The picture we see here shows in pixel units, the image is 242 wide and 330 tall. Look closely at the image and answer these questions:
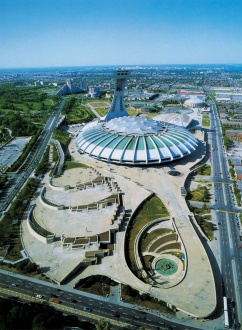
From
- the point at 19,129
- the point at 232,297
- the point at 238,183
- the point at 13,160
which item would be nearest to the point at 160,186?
the point at 238,183

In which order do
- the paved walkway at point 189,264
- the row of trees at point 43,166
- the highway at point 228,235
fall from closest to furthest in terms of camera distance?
1. the paved walkway at point 189,264
2. the highway at point 228,235
3. the row of trees at point 43,166

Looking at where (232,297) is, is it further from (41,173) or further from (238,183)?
(41,173)

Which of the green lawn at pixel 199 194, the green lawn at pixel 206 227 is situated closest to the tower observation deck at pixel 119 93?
the green lawn at pixel 199 194

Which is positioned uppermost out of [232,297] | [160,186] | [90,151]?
[90,151]

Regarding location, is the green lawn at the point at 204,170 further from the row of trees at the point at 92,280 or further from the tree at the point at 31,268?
the tree at the point at 31,268

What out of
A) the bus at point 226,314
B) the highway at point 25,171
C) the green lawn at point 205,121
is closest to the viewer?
the bus at point 226,314

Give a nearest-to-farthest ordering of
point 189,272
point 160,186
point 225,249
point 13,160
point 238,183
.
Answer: point 189,272 → point 225,249 → point 160,186 → point 238,183 → point 13,160

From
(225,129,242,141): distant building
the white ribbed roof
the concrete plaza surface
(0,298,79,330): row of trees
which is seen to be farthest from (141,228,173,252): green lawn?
(225,129,242,141): distant building

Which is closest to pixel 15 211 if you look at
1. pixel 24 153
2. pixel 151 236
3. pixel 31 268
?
pixel 31 268

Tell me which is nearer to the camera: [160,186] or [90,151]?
[160,186]
